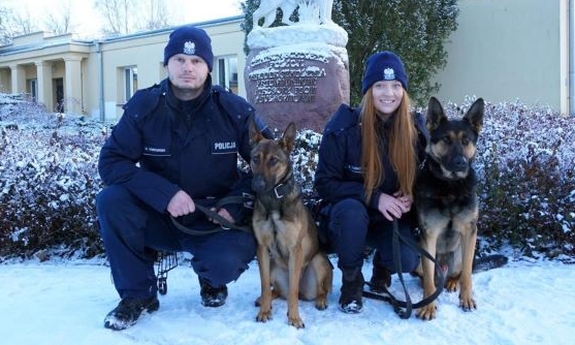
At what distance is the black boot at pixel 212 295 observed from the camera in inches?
137

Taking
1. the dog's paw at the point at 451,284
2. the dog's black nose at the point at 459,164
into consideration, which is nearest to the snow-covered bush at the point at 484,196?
the dog's paw at the point at 451,284

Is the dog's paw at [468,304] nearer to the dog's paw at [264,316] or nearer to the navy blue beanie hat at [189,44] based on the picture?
the dog's paw at [264,316]

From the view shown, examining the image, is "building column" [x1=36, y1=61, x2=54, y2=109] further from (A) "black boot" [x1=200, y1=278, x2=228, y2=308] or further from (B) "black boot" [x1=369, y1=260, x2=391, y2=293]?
(B) "black boot" [x1=369, y1=260, x2=391, y2=293]

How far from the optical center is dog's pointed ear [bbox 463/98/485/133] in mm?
3360

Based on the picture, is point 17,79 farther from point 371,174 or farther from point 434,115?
point 434,115

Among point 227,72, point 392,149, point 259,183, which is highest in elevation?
point 227,72

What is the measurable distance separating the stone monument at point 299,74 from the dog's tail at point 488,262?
372cm

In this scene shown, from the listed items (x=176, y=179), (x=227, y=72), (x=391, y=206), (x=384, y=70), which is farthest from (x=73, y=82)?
(x=391, y=206)

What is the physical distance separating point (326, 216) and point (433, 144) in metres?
0.84

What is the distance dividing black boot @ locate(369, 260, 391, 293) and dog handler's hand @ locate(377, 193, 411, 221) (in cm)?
55

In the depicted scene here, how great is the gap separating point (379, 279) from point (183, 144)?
1.66 metres

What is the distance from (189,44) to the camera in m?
3.32

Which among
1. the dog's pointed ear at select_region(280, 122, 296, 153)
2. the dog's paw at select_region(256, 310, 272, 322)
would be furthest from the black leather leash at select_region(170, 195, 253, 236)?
the dog's paw at select_region(256, 310, 272, 322)

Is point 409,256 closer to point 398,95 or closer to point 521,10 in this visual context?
point 398,95
